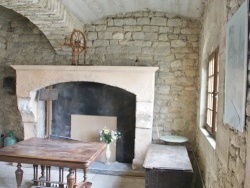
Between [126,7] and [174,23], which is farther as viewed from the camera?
[174,23]

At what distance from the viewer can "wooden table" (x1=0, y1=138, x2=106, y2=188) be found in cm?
281

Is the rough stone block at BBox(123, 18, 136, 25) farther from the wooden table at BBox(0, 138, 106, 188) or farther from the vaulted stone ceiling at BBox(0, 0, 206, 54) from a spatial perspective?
the wooden table at BBox(0, 138, 106, 188)

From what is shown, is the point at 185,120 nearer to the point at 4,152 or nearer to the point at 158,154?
the point at 158,154

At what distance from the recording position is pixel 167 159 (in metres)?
3.39

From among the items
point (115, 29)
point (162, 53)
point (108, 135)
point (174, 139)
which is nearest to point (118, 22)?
point (115, 29)

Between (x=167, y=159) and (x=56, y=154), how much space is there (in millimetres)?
1449

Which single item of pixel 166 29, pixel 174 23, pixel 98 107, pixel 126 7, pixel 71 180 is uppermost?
pixel 126 7

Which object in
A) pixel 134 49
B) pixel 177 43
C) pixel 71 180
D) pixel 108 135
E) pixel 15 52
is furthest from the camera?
pixel 15 52

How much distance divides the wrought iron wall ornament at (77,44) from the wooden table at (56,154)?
168cm

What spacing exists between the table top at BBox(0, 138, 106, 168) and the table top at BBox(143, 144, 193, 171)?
687mm

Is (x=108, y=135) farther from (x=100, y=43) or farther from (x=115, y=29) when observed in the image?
(x=115, y=29)

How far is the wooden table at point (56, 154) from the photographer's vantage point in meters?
2.81

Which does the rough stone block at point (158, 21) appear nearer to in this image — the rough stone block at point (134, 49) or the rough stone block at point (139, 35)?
the rough stone block at point (139, 35)

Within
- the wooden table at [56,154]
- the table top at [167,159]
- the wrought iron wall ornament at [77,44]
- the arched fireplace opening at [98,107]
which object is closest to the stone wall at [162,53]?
the wrought iron wall ornament at [77,44]
